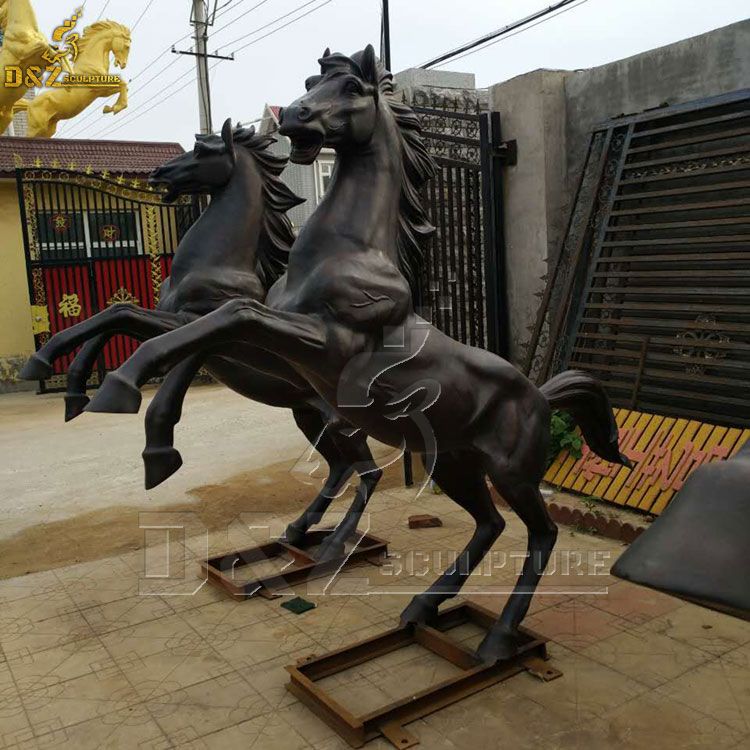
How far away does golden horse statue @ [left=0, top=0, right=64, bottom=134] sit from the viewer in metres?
11.5

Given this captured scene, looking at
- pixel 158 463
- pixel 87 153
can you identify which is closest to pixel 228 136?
pixel 158 463

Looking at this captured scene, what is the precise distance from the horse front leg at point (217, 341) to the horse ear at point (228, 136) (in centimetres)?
142

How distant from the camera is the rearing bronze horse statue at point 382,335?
A: 7.33ft

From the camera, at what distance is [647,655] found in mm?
2670

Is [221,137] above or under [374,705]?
above

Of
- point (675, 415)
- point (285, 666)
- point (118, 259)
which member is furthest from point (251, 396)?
point (118, 259)

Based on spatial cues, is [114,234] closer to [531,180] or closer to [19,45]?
[19,45]

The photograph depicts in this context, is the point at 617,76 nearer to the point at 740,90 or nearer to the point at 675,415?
the point at 740,90

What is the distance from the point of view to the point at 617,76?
16.2 ft

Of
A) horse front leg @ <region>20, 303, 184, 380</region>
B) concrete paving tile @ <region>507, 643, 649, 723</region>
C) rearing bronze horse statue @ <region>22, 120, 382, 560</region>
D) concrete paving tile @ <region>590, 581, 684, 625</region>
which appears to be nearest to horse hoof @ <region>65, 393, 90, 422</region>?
horse front leg @ <region>20, 303, 184, 380</region>

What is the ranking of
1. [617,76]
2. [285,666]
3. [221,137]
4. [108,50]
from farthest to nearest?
[108,50] → [617,76] → [221,137] → [285,666]

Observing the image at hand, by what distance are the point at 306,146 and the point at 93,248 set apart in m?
9.38

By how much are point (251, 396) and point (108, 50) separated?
1195cm

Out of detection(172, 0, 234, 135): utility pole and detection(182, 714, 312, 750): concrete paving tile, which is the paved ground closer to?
detection(182, 714, 312, 750): concrete paving tile
